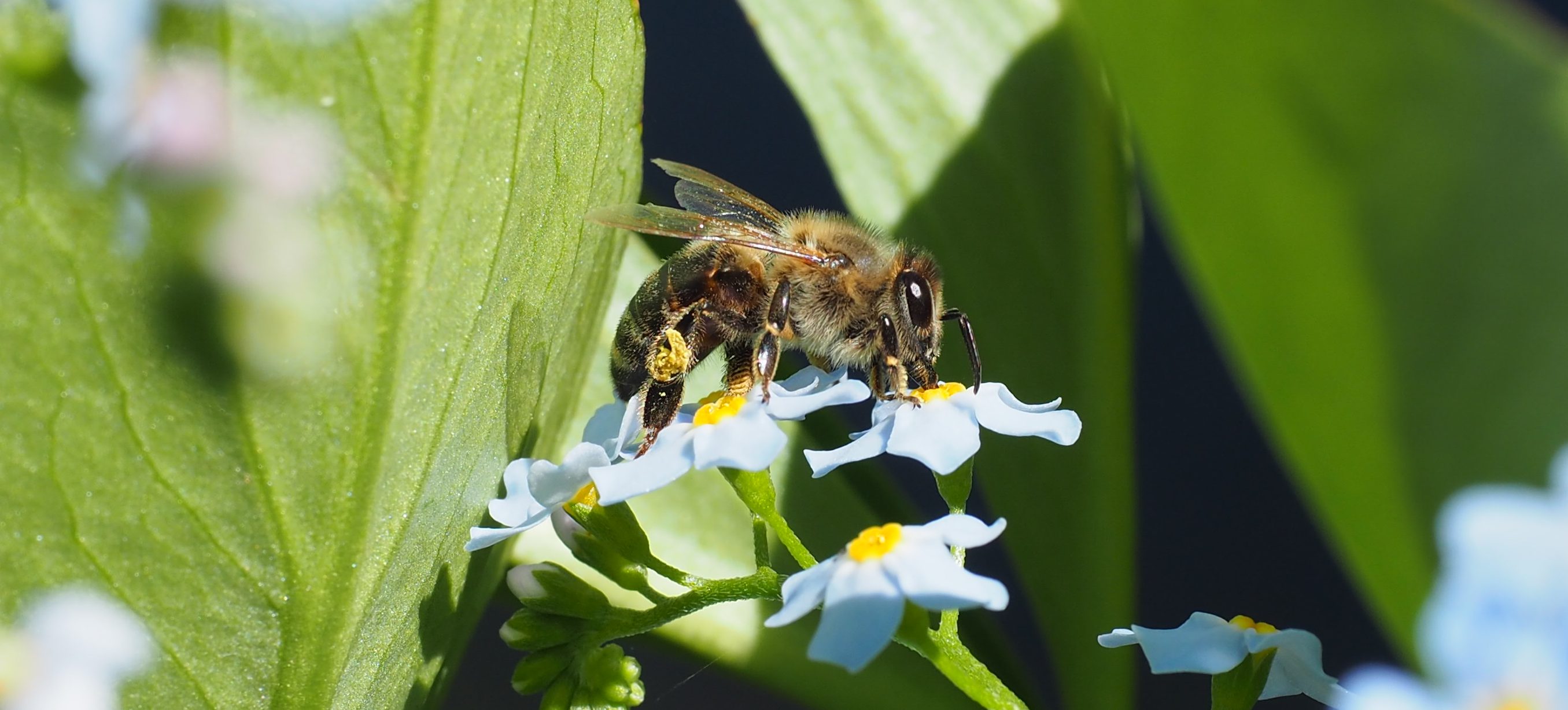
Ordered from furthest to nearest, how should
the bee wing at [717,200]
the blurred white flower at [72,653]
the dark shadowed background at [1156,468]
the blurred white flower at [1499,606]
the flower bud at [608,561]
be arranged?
the dark shadowed background at [1156,468]
the bee wing at [717,200]
the flower bud at [608,561]
the blurred white flower at [72,653]
the blurred white flower at [1499,606]

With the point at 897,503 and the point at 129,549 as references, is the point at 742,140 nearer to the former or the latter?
the point at 897,503

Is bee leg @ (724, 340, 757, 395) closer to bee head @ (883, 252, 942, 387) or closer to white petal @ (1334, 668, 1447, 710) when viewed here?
bee head @ (883, 252, 942, 387)

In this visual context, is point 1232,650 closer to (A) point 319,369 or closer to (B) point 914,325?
(B) point 914,325

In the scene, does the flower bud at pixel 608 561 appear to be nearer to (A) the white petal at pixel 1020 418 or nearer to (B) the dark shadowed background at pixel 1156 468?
(A) the white petal at pixel 1020 418

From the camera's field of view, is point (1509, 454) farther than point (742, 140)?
No

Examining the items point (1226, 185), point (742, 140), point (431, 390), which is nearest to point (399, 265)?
point (431, 390)

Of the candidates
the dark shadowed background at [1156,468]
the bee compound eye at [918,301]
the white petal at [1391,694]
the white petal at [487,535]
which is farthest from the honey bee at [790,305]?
the dark shadowed background at [1156,468]

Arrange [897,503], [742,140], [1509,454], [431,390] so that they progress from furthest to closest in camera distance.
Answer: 1. [742,140]
2. [897,503]
3. [431,390]
4. [1509,454]

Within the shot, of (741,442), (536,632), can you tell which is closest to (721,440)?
(741,442)
